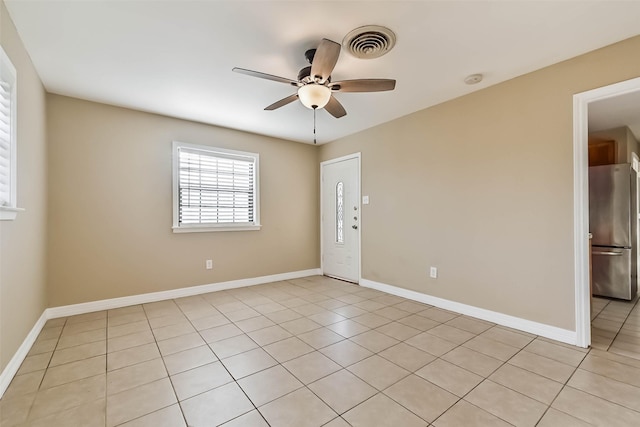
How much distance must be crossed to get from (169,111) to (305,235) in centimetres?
280

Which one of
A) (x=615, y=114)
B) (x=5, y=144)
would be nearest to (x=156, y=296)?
(x=5, y=144)

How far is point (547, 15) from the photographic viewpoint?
185 centimetres

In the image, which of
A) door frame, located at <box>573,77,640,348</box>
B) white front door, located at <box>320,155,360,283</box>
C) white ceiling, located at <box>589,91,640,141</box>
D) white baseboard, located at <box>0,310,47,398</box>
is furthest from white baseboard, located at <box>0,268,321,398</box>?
white ceiling, located at <box>589,91,640,141</box>

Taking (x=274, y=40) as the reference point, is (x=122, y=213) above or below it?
below

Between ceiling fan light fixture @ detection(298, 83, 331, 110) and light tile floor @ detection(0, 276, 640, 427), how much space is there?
201 cm

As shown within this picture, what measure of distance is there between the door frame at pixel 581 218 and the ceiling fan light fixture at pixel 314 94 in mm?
2097

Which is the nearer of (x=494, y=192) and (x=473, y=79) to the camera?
(x=473, y=79)

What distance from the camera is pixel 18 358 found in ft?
6.59

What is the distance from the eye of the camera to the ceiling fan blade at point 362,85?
2.17 metres

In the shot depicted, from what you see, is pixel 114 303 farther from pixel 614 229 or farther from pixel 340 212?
pixel 614 229

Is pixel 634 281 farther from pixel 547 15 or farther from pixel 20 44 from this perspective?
pixel 20 44

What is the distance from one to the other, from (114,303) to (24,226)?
4.72 ft

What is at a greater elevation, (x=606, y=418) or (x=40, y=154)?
(x=40, y=154)

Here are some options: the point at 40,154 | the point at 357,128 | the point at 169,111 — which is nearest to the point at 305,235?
the point at 357,128
